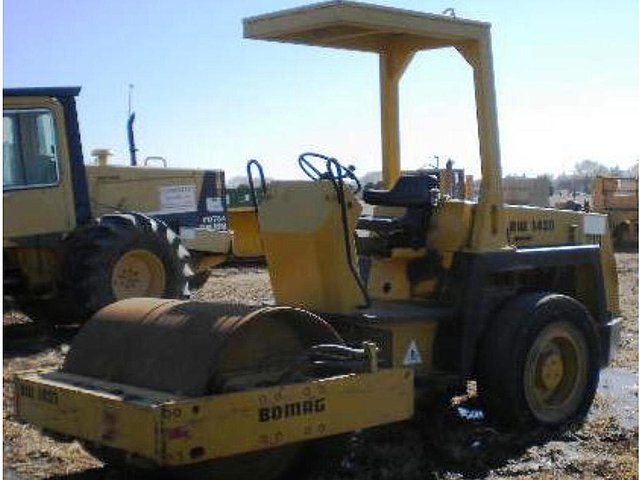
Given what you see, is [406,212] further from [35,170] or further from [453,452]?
[35,170]

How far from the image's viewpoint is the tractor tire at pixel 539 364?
5.83 metres

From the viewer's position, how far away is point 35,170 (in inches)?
380

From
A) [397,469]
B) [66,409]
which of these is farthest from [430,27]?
[66,409]

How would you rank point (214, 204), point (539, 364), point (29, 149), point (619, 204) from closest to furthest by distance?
point (539, 364) < point (29, 149) < point (214, 204) < point (619, 204)

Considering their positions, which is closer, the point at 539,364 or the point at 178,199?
the point at 539,364

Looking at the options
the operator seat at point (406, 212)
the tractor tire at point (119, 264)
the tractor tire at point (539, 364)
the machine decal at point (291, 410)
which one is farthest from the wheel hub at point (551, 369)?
the tractor tire at point (119, 264)

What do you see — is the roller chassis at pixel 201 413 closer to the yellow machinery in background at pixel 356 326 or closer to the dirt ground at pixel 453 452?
the yellow machinery in background at pixel 356 326

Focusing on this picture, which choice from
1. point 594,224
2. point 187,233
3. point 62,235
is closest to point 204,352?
point 594,224

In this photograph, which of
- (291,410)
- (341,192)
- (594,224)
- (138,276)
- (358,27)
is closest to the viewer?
(291,410)

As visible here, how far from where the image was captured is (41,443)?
231 inches

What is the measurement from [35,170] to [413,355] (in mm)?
5326

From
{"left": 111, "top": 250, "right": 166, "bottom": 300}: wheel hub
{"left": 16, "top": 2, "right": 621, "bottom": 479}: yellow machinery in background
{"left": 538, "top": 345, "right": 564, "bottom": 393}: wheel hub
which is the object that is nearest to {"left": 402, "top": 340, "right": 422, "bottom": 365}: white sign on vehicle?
{"left": 16, "top": 2, "right": 621, "bottom": 479}: yellow machinery in background

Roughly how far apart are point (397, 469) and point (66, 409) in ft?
5.71

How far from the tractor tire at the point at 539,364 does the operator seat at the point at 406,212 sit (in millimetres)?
708
